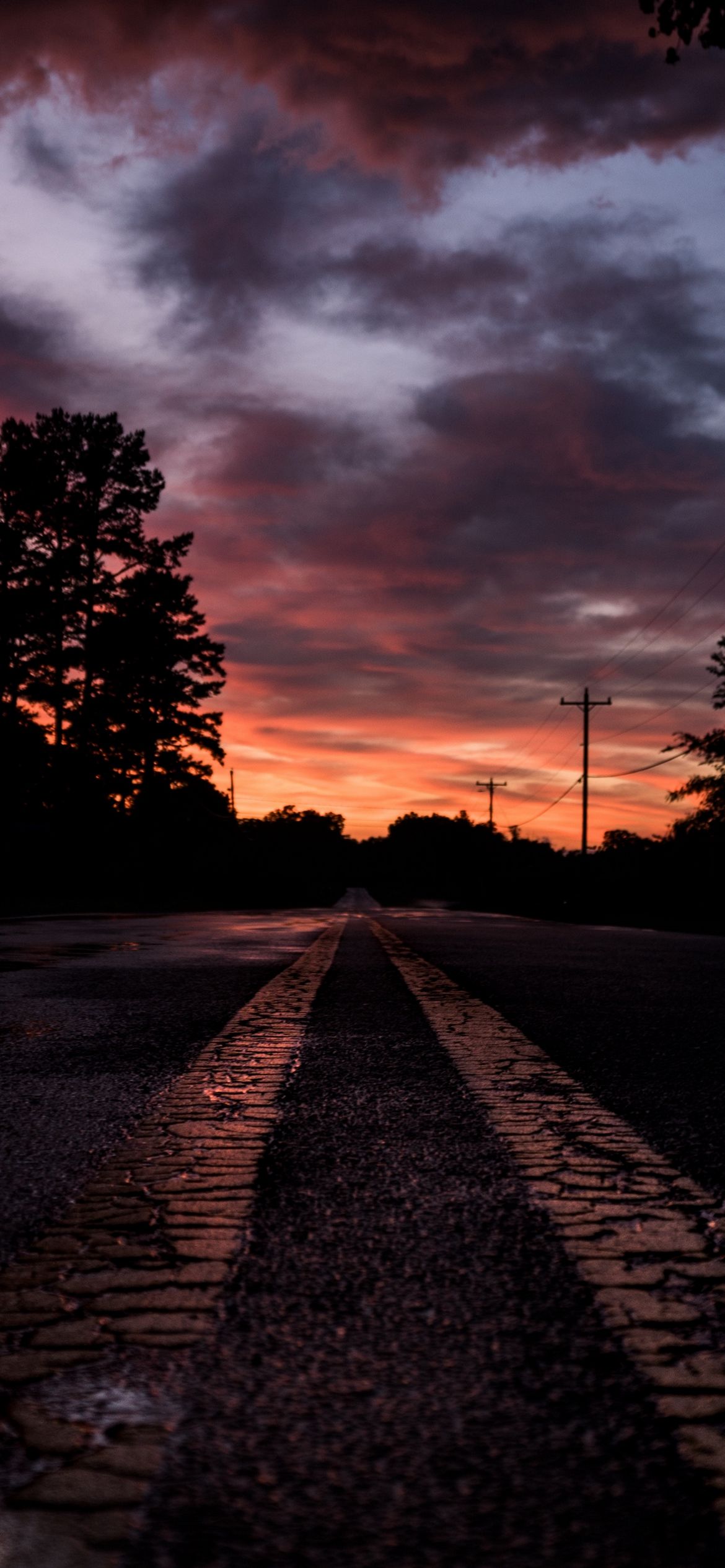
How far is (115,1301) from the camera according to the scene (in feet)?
5.77

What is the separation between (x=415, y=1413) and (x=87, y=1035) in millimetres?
3717

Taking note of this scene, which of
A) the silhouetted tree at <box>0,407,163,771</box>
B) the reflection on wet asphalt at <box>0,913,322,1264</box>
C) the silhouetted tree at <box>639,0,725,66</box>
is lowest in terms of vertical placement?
the reflection on wet asphalt at <box>0,913,322,1264</box>

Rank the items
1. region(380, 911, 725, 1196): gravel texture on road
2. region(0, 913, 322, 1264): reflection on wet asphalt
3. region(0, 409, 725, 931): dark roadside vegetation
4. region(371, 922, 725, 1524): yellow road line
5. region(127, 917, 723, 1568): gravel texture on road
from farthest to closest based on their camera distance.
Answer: region(0, 409, 725, 931): dark roadside vegetation → region(380, 911, 725, 1196): gravel texture on road → region(0, 913, 322, 1264): reflection on wet asphalt → region(371, 922, 725, 1524): yellow road line → region(127, 917, 723, 1568): gravel texture on road

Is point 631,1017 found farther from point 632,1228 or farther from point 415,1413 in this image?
point 415,1413

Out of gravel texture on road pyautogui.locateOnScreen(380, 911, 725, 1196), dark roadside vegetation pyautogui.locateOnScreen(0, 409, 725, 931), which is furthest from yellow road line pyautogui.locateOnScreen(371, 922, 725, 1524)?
dark roadside vegetation pyautogui.locateOnScreen(0, 409, 725, 931)

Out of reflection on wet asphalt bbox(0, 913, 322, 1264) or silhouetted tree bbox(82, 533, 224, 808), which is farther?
silhouetted tree bbox(82, 533, 224, 808)

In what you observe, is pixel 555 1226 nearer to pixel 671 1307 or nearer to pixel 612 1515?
pixel 671 1307

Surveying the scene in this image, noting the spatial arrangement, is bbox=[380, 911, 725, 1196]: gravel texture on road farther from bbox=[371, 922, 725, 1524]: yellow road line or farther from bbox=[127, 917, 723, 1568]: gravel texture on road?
bbox=[127, 917, 723, 1568]: gravel texture on road

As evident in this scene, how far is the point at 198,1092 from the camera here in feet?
11.6

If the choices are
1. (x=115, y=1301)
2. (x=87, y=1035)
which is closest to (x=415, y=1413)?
(x=115, y=1301)

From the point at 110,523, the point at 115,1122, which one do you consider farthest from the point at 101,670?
the point at 115,1122

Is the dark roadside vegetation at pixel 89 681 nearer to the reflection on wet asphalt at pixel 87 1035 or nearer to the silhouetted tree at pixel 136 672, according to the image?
the silhouetted tree at pixel 136 672

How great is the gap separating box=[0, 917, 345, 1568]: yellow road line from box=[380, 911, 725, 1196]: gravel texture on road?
3.93 feet

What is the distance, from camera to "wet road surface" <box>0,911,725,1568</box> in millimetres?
1142
